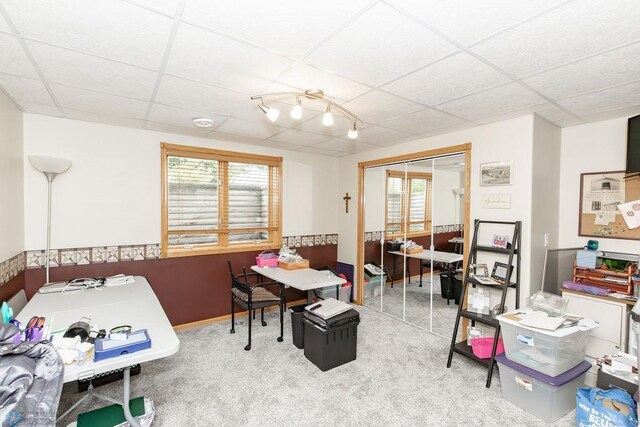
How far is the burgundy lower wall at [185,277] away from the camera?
11.0 feet

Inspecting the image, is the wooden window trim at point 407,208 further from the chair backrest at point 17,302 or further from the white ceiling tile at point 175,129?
the chair backrest at point 17,302

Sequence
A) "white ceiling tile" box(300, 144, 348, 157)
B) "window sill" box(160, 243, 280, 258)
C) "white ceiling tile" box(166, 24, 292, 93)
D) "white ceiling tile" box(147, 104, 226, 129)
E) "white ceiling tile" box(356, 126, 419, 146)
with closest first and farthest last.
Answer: "white ceiling tile" box(166, 24, 292, 93), "white ceiling tile" box(147, 104, 226, 129), "white ceiling tile" box(356, 126, 419, 146), "window sill" box(160, 243, 280, 258), "white ceiling tile" box(300, 144, 348, 157)

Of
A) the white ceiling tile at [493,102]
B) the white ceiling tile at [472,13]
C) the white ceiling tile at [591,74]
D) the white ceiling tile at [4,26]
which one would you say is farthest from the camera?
the white ceiling tile at [493,102]

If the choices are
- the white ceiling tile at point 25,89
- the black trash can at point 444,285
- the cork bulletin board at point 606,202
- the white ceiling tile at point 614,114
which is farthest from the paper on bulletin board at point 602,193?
the white ceiling tile at point 25,89

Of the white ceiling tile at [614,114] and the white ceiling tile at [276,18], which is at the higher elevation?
the white ceiling tile at [276,18]

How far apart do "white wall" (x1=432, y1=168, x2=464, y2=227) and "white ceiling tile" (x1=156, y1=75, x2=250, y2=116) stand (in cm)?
240

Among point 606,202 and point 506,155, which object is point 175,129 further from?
point 606,202

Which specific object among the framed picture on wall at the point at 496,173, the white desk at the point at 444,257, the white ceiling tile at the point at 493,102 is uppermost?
the white ceiling tile at the point at 493,102

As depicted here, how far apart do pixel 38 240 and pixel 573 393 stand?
487cm

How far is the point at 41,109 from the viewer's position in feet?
9.24

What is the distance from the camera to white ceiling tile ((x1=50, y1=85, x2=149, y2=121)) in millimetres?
2416

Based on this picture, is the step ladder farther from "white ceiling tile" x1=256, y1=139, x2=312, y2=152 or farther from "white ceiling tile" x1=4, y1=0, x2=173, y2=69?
"white ceiling tile" x1=4, y1=0, x2=173, y2=69

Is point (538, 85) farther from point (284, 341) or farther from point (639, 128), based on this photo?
point (284, 341)

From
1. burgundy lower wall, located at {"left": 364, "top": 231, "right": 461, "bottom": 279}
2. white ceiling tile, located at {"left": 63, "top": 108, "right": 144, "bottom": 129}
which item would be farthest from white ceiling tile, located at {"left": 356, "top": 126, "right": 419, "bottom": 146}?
white ceiling tile, located at {"left": 63, "top": 108, "right": 144, "bottom": 129}
